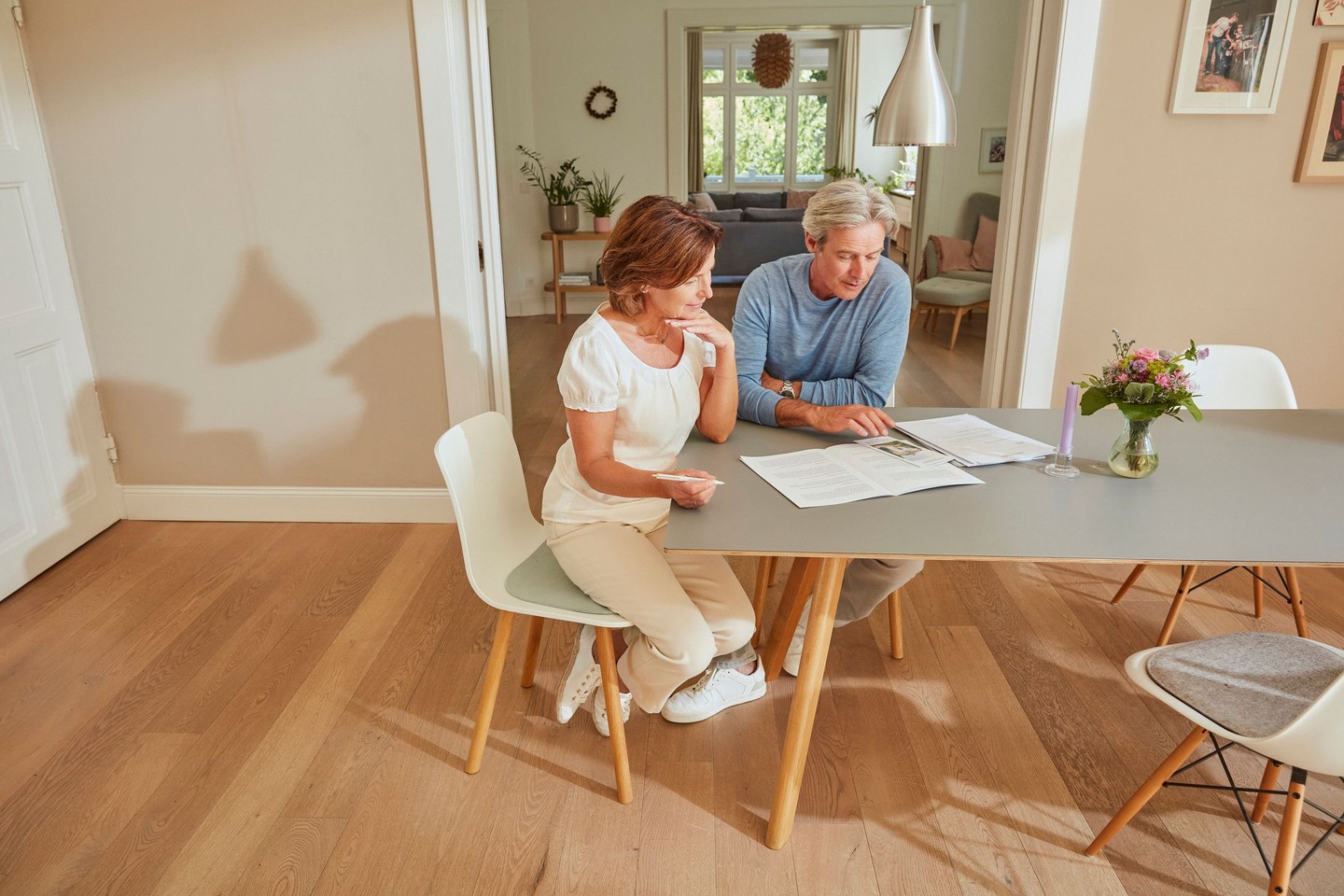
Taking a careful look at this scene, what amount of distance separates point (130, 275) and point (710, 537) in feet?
8.17

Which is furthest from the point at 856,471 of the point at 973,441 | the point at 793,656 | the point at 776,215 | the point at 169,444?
the point at 776,215

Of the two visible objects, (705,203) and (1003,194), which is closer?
(1003,194)

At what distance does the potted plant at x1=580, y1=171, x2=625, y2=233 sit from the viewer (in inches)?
274

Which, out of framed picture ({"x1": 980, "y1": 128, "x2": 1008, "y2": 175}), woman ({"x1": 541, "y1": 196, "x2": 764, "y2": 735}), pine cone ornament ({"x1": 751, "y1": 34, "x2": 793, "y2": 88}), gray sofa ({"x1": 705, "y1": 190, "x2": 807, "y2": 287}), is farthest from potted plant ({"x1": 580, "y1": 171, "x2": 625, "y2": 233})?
woman ({"x1": 541, "y1": 196, "x2": 764, "y2": 735})

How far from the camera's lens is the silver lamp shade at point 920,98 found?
2.39 m

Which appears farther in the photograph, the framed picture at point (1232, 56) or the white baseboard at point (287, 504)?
the white baseboard at point (287, 504)

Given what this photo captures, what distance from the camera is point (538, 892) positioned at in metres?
1.66

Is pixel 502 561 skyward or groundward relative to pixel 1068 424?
groundward

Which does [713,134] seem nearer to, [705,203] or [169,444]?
[705,203]

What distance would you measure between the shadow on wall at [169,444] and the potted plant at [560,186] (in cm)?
414

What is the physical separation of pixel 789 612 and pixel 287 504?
1.99 meters

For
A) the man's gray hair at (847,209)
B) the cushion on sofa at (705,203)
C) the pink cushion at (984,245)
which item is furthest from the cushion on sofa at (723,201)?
the man's gray hair at (847,209)

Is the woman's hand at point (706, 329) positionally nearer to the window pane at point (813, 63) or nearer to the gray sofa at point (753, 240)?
the gray sofa at point (753, 240)

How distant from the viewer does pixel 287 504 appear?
10.6 feet
